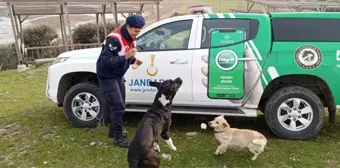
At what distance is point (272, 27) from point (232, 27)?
1.88 feet

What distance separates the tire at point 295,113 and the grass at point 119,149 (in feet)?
0.48

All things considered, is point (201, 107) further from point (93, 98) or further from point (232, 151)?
point (93, 98)

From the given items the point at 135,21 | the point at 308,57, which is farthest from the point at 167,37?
the point at 308,57

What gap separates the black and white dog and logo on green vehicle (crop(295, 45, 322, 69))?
1.76m

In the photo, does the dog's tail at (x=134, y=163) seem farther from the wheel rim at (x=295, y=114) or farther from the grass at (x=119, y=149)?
the wheel rim at (x=295, y=114)

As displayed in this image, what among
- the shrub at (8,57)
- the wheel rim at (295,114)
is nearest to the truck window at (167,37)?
the wheel rim at (295,114)

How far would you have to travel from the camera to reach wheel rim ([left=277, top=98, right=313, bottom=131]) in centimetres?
516

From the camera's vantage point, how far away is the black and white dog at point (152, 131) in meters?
3.71

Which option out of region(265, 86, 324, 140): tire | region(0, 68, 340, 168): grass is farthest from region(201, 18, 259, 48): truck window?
region(0, 68, 340, 168): grass

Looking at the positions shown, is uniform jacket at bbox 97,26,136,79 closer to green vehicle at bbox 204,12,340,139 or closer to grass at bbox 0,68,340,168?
grass at bbox 0,68,340,168

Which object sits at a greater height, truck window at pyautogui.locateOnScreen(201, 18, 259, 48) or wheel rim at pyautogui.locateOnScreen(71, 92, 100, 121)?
truck window at pyautogui.locateOnScreen(201, 18, 259, 48)

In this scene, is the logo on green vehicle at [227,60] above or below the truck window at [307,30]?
below

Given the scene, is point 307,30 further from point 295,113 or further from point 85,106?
point 85,106

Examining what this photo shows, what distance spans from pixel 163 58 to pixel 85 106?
1528mm
